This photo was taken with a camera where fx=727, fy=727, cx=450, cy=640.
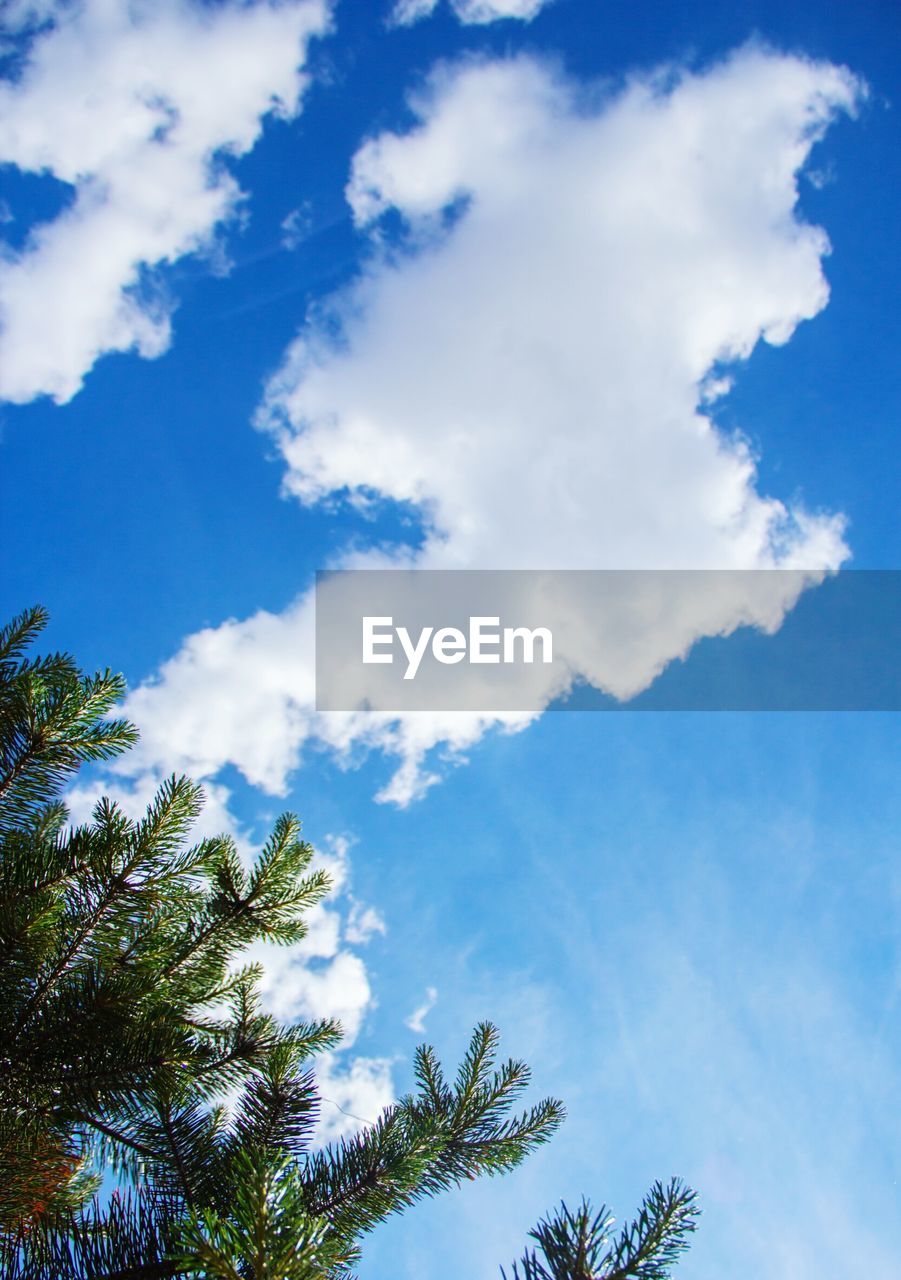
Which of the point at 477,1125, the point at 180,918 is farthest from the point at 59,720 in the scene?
the point at 477,1125

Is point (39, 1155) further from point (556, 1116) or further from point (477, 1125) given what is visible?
point (556, 1116)

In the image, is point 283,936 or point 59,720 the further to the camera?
point 283,936

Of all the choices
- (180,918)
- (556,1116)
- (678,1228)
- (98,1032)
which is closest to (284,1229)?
(678,1228)

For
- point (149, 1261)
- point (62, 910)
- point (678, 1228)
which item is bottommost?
point (149, 1261)

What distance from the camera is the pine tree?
2.05 meters

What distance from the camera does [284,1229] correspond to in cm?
121

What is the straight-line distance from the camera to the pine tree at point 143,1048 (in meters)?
2.05

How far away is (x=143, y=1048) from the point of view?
2023mm

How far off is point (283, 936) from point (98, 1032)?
0.82 m

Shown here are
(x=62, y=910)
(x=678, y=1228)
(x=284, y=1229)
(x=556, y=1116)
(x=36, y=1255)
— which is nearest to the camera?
(x=284, y=1229)

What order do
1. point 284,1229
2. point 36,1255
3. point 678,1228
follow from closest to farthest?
1. point 284,1229
2. point 678,1228
3. point 36,1255

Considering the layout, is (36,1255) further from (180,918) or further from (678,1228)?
(678,1228)

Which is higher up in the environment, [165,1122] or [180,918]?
[180,918]

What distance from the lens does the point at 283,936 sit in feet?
9.18
